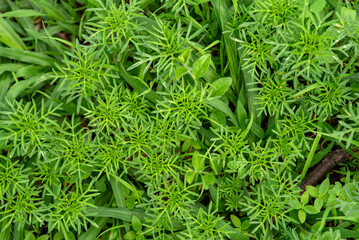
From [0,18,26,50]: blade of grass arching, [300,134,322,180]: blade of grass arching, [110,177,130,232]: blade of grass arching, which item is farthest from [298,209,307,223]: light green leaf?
[0,18,26,50]: blade of grass arching

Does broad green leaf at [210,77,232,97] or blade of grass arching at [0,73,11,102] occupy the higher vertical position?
blade of grass arching at [0,73,11,102]

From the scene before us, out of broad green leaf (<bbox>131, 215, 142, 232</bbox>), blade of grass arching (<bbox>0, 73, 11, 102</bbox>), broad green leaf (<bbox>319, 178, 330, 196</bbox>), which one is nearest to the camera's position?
broad green leaf (<bbox>319, 178, 330, 196</bbox>)

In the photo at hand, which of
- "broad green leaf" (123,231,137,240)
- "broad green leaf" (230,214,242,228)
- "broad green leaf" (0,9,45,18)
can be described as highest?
"broad green leaf" (0,9,45,18)

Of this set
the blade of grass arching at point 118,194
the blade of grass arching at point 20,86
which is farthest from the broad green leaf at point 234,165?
the blade of grass arching at point 20,86

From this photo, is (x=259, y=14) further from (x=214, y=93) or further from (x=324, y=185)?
(x=324, y=185)

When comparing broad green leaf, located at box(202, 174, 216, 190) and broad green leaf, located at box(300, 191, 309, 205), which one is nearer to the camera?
broad green leaf, located at box(300, 191, 309, 205)

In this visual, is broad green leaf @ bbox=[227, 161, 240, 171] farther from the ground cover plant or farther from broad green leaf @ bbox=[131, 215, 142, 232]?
broad green leaf @ bbox=[131, 215, 142, 232]

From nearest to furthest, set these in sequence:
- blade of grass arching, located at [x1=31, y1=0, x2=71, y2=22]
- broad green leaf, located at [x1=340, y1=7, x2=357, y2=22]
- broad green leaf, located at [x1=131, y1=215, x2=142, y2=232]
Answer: broad green leaf, located at [x1=340, y1=7, x2=357, y2=22], broad green leaf, located at [x1=131, y1=215, x2=142, y2=232], blade of grass arching, located at [x1=31, y1=0, x2=71, y2=22]
